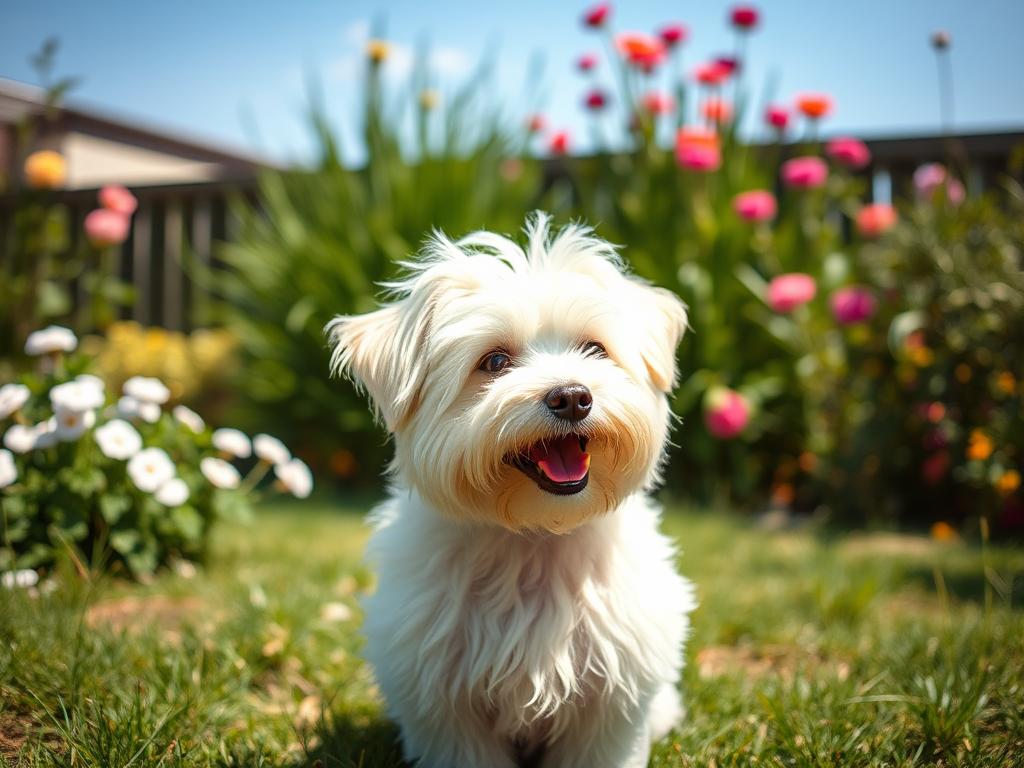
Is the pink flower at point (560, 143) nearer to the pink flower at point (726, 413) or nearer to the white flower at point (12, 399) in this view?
the pink flower at point (726, 413)

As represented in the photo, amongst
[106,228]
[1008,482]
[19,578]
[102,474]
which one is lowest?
[19,578]

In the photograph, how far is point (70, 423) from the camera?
3.01 meters

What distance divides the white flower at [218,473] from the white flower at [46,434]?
0.57 metres

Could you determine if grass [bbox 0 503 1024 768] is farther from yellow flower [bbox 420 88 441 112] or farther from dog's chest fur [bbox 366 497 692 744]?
yellow flower [bbox 420 88 441 112]

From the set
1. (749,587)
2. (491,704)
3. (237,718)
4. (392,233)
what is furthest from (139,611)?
(392,233)

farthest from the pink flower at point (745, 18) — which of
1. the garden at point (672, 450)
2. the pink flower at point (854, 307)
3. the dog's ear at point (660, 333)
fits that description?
the dog's ear at point (660, 333)

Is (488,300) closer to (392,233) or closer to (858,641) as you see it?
(858,641)

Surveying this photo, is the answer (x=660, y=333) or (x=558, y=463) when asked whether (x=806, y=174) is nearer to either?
(x=660, y=333)

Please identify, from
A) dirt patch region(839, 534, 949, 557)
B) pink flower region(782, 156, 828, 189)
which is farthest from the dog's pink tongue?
pink flower region(782, 156, 828, 189)

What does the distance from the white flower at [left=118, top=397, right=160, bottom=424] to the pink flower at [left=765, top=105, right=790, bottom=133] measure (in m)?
4.39

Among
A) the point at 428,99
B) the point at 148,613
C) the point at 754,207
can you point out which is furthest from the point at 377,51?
the point at 148,613

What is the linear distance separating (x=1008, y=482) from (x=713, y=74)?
323 centimetres

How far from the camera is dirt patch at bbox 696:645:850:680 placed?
8.71 ft

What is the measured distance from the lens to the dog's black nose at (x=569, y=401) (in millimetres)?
1686
